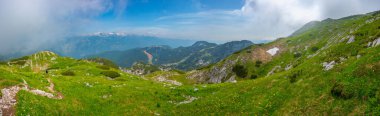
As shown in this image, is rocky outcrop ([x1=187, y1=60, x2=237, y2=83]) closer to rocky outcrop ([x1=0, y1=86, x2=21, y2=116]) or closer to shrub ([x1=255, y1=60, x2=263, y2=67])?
shrub ([x1=255, y1=60, x2=263, y2=67])

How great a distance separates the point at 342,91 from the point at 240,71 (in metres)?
114

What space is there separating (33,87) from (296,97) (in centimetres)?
2871

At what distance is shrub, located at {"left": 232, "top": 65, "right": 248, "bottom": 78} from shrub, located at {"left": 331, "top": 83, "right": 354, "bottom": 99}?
109453 mm

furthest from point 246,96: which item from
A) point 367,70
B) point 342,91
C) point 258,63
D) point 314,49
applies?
point 314,49

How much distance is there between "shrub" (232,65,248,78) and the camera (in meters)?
131

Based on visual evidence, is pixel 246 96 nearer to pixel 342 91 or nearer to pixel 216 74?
pixel 342 91

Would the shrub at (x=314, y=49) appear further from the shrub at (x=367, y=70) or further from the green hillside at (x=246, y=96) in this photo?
the shrub at (x=367, y=70)

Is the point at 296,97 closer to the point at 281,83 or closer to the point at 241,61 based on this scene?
the point at 281,83

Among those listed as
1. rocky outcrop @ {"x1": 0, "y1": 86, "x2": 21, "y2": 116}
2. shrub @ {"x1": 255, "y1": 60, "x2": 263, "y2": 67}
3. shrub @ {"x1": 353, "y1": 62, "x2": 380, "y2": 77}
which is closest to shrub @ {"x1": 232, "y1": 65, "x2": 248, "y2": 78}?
shrub @ {"x1": 255, "y1": 60, "x2": 263, "y2": 67}

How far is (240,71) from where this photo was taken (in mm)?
133000

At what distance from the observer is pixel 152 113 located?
3003 centimetres

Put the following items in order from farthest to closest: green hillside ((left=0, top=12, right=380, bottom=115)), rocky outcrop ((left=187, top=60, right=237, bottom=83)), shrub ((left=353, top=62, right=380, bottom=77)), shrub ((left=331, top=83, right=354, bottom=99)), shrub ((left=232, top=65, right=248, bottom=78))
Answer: rocky outcrop ((left=187, top=60, right=237, bottom=83)) < shrub ((left=232, top=65, right=248, bottom=78)) < shrub ((left=353, top=62, right=380, bottom=77)) < green hillside ((left=0, top=12, right=380, bottom=115)) < shrub ((left=331, top=83, right=354, bottom=99))

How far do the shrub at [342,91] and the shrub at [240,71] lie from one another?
109 metres

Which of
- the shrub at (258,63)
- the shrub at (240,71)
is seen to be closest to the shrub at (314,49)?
the shrub at (258,63)
